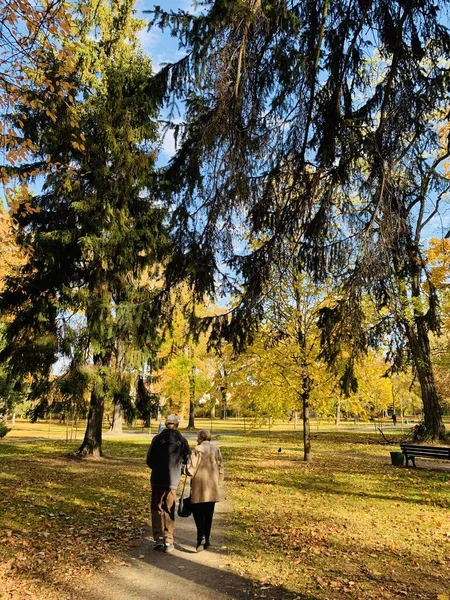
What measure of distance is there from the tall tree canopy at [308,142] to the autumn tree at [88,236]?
338 inches

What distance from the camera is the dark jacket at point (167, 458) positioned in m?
5.91

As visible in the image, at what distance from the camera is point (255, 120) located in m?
5.07

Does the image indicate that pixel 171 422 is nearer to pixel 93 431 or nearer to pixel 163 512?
pixel 163 512

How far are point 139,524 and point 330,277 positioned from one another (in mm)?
4722

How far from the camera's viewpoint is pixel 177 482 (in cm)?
598

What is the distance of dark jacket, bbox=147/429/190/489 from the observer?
5.91 meters

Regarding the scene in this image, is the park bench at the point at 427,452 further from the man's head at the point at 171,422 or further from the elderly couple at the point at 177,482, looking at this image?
the man's head at the point at 171,422

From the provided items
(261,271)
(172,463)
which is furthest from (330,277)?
(172,463)

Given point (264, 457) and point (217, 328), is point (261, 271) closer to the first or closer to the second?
point (217, 328)

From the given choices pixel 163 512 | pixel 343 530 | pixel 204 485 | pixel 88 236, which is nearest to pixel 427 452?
pixel 343 530

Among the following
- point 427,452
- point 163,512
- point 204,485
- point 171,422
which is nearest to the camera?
point 204,485

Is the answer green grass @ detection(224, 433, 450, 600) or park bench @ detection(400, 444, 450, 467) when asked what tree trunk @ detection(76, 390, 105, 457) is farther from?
park bench @ detection(400, 444, 450, 467)

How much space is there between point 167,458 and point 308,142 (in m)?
4.25

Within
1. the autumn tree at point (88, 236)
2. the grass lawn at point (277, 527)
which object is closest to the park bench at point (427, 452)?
the grass lawn at point (277, 527)
